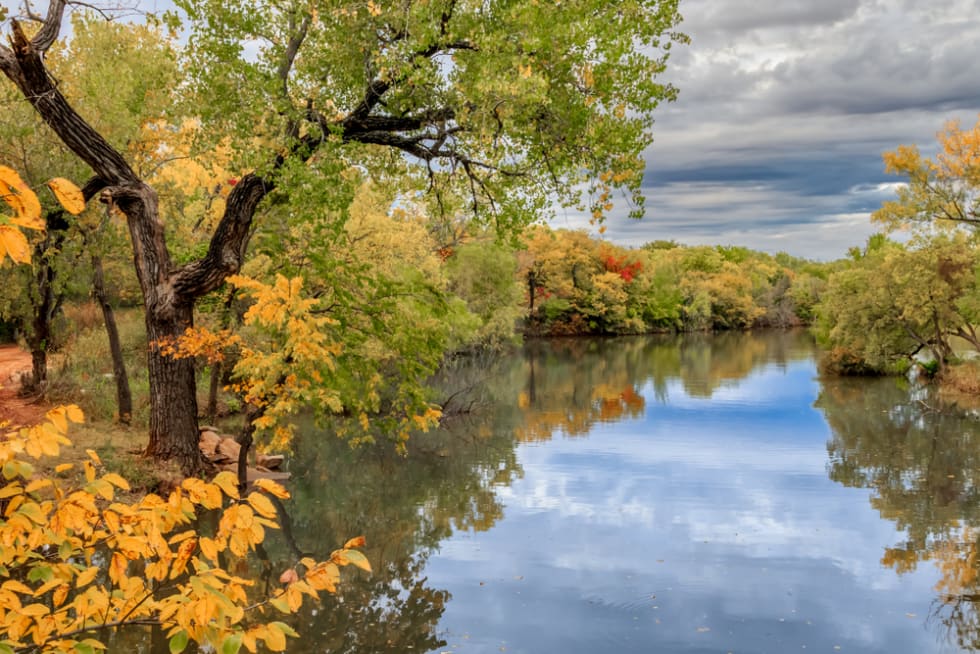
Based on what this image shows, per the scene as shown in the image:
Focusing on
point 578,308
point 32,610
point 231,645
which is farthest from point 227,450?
point 578,308

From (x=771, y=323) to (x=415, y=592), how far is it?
8801cm

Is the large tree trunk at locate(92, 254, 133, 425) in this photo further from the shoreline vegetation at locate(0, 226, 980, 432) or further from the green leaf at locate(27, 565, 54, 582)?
the green leaf at locate(27, 565, 54, 582)

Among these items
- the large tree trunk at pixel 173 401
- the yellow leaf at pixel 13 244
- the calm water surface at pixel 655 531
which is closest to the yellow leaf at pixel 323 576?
the yellow leaf at pixel 13 244

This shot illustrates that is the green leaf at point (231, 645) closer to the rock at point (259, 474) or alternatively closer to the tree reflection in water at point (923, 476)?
the tree reflection in water at point (923, 476)

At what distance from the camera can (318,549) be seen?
13102mm

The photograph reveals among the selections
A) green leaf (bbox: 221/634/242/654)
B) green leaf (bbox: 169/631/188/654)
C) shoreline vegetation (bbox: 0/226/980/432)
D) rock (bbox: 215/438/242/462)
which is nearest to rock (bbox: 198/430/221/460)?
rock (bbox: 215/438/242/462)

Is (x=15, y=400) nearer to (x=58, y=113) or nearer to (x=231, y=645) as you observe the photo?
(x=58, y=113)

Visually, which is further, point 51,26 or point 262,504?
point 51,26

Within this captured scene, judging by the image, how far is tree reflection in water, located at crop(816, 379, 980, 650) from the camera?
1156 centimetres

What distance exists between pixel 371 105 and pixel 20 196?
34.7ft

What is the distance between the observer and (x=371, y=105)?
12.6 m

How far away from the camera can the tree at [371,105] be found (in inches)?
425

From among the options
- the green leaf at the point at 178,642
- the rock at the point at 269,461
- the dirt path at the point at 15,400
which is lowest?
the rock at the point at 269,461

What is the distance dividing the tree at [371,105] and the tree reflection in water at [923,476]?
749 cm
